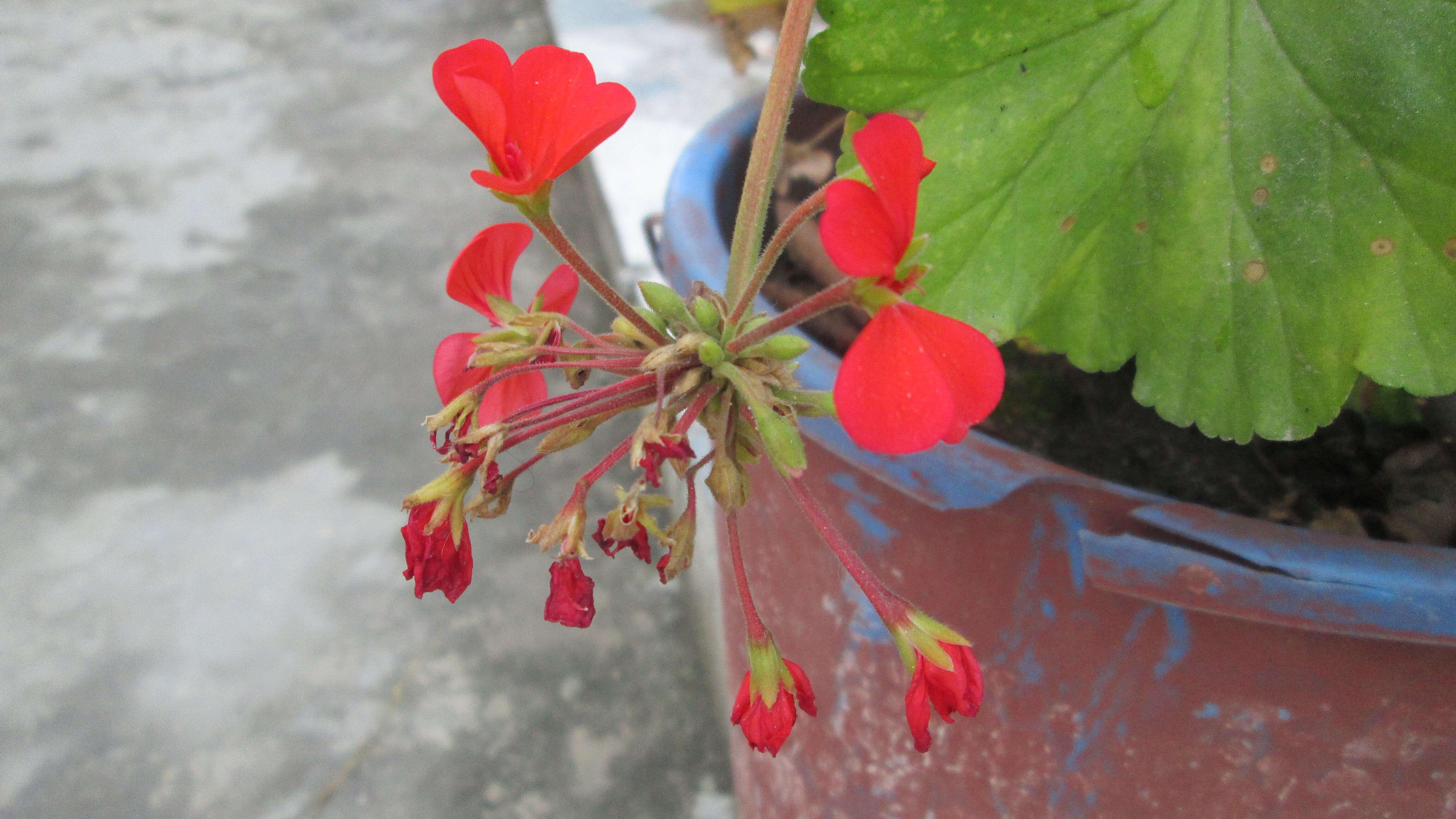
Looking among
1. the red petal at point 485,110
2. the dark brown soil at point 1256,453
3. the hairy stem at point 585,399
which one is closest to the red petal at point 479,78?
the red petal at point 485,110

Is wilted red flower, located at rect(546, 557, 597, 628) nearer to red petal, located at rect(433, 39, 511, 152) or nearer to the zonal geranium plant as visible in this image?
the zonal geranium plant

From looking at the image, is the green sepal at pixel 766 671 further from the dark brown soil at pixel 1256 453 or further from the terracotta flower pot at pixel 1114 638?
the dark brown soil at pixel 1256 453

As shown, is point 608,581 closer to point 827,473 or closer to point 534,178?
point 827,473

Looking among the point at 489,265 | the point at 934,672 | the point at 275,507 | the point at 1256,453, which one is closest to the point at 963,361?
the point at 934,672

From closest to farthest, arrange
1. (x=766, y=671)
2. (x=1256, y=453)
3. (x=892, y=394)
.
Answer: (x=892, y=394) → (x=766, y=671) → (x=1256, y=453)

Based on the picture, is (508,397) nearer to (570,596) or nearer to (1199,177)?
(570,596)

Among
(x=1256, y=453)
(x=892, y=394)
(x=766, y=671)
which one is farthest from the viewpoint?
(x=1256, y=453)

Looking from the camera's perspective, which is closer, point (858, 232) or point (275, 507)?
point (858, 232)

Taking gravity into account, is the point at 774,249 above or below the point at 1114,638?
above
